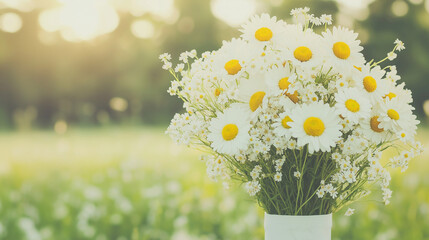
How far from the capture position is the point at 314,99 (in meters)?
1.46

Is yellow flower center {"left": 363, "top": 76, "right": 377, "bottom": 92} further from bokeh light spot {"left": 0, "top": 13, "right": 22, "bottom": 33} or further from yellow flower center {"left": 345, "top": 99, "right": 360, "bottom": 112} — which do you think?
bokeh light spot {"left": 0, "top": 13, "right": 22, "bottom": 33}

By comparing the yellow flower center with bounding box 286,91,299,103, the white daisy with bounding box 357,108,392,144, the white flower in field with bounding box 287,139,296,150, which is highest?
the yellow flower center with bounding box 286,91,299,103

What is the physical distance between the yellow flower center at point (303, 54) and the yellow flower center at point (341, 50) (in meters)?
0.08

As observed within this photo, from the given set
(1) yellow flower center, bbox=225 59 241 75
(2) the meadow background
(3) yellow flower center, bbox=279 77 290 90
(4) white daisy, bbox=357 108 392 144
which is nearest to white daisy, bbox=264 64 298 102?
(3) yellow flower center, bbox=279 77 290 90

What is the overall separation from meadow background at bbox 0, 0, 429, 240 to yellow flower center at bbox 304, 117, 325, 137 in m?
1.95

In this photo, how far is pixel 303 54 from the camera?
4.86 ft

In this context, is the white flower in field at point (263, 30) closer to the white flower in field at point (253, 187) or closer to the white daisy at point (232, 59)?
the white daisy at point (232, 59)

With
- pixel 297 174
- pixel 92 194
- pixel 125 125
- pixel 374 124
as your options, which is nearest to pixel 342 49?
pixel 374 124

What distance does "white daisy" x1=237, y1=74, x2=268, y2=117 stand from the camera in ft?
4.91

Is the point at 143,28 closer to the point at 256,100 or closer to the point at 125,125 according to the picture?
the point at 125,125

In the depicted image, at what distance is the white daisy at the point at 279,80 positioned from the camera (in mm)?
1455

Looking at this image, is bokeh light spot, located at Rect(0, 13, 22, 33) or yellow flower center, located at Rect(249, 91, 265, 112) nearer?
yellow flower center, located at Rect(249, 91, 265, 112)

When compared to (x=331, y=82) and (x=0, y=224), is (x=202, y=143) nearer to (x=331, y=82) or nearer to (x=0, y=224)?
(x=331, y=82)

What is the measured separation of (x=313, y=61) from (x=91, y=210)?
273 centimetres
